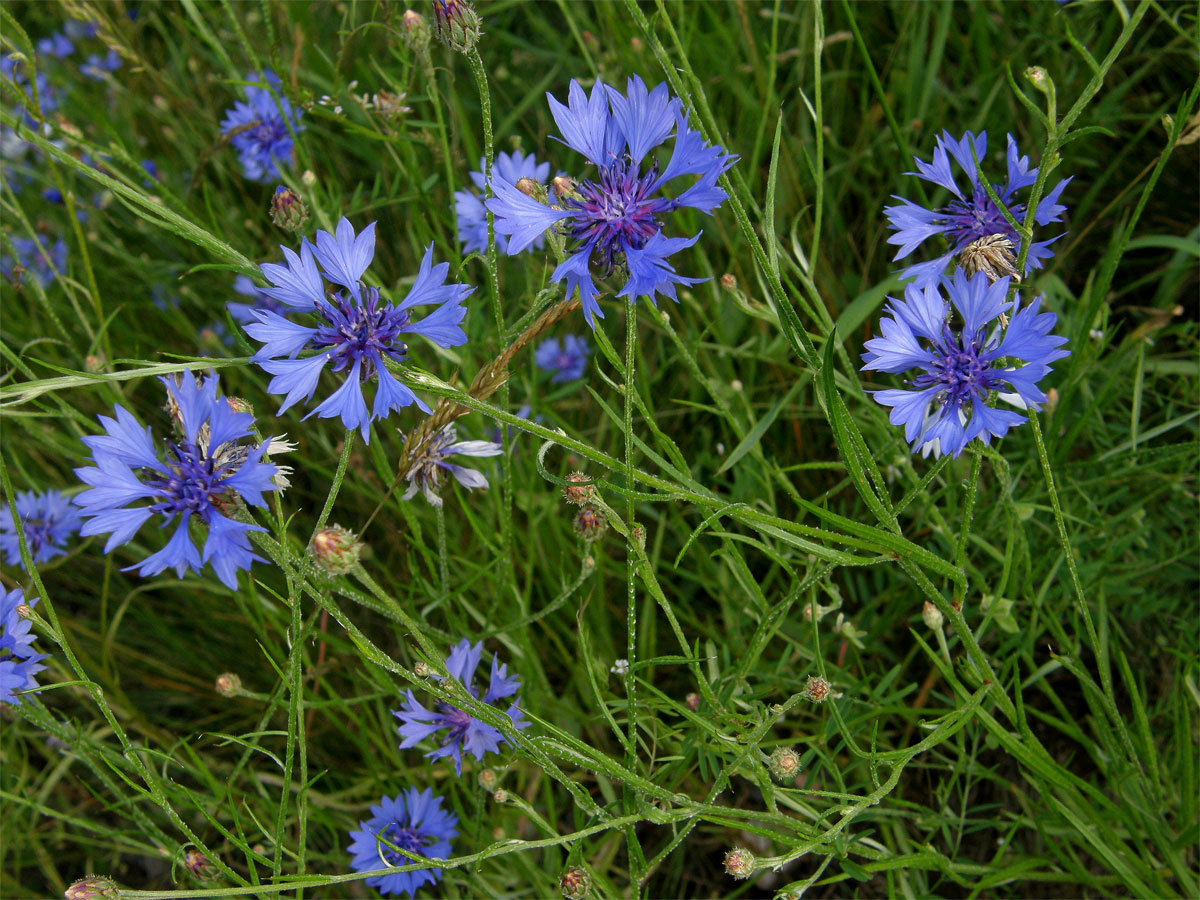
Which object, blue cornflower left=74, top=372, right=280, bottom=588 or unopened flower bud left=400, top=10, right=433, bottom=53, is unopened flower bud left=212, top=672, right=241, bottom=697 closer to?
blue cornflower left=74, top=372, right=280, bottom=588

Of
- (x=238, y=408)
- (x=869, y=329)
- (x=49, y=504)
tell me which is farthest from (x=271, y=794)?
(x=869, y=329)

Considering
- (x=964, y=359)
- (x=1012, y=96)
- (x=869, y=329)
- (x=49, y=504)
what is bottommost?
(x=964, y=359)

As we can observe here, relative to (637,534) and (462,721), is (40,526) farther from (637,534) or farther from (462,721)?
(637,534)

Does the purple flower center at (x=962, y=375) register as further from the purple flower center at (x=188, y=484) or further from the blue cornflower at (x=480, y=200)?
the blue cornflower at (x=480, y=200)

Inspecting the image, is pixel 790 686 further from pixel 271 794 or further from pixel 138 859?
pixel 138 859

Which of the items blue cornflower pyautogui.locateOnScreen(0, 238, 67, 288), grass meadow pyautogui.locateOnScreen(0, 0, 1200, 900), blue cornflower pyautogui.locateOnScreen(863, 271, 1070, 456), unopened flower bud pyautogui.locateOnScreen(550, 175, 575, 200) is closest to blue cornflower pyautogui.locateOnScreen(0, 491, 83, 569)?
grass meadow pyautogui.locateOnScreen(0, 0, 1200, 900)
